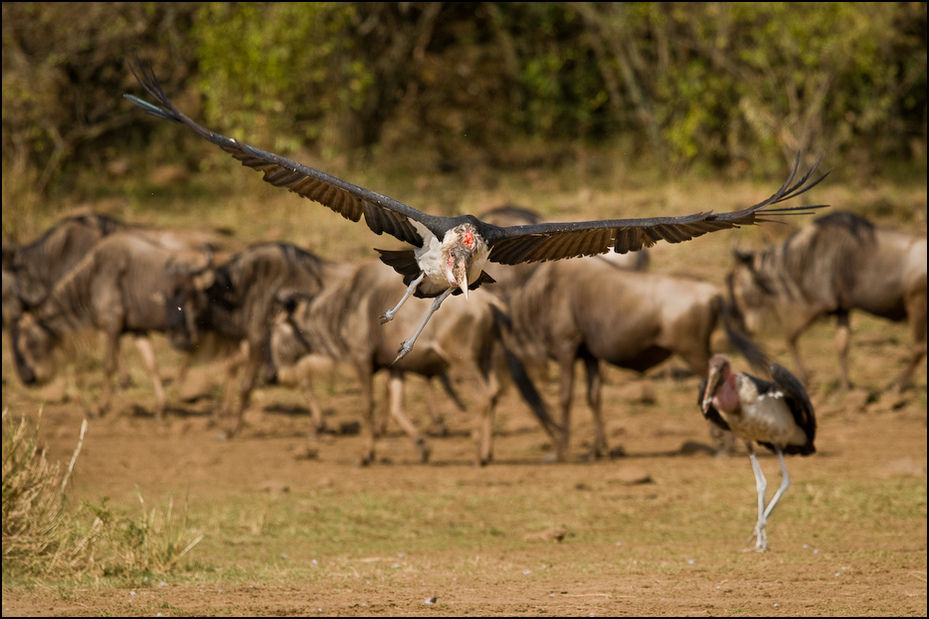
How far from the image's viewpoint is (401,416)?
10.3 m

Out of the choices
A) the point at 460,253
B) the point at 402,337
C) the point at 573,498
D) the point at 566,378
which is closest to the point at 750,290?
the point at 566,378

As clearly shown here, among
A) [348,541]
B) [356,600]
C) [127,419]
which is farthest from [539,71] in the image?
[356,600]

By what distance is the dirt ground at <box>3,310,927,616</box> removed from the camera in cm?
606

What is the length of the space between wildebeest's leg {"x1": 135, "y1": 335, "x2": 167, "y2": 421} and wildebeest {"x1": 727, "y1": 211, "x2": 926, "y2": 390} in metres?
5.54

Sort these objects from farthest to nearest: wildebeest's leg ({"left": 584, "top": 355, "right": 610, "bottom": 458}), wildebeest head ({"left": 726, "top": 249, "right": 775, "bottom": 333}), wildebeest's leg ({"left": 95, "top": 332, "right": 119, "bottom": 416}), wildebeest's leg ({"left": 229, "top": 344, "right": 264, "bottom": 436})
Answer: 1. wildebeest head ({"left": 726, "top": 249, "right": 775, "bottom": 333})
2. wildebeest's leg ({"left": 95, "top": 332, "right": 119, "bottom": 416})
3. wildebeest's leg ({"left": 229, "top": 344, "right": 264, "bottom": 436})
4. wildebeest's leg ({"left": 584, "top": 355, "right": 610, "bottom": 458})

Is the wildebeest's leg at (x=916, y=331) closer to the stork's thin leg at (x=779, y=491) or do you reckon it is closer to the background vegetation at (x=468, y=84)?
the stork's thin leg at (x=779, y=491)

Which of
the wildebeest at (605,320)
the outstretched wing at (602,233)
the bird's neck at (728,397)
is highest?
the outstretched wing at (602,233)

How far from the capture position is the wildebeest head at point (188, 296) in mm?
11938

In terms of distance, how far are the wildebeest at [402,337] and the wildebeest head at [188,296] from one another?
1289mm

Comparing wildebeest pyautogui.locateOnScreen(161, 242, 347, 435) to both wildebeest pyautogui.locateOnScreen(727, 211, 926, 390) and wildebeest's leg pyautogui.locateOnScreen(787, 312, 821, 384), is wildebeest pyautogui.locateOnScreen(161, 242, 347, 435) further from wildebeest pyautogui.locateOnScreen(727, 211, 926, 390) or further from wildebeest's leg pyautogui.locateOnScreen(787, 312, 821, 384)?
wildebeest's leg pyautogui.locateOnScreen(787, 312, 821, 384)

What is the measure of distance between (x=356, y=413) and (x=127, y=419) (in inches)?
86.5

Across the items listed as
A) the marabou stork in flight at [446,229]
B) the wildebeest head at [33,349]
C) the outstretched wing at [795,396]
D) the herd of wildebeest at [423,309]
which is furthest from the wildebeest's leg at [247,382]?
the marabou stork in flight at [446,229]

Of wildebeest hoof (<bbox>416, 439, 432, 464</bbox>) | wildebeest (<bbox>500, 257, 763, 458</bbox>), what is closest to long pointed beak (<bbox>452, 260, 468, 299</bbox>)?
wildebeest (<bbox>500, 257, 763, 458</bbox>)

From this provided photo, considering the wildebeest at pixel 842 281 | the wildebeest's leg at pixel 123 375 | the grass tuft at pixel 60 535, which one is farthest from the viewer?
the wildebeest's leg at pixel 123 375
